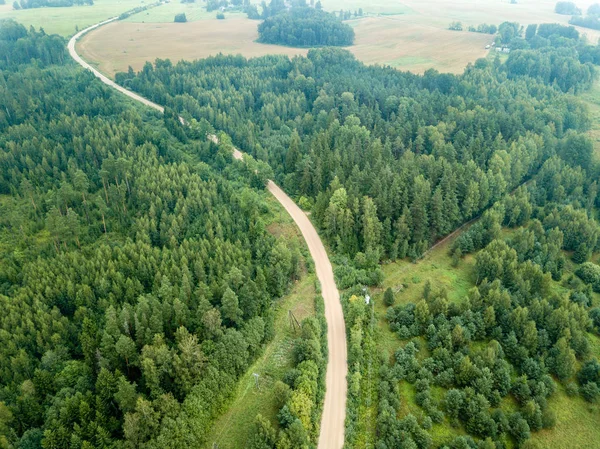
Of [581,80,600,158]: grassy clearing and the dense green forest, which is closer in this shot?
the dense green forest

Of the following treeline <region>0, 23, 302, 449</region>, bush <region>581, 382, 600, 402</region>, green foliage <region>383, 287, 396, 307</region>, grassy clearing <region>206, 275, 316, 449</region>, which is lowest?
bush <region>581, 382, 600, 402</region>

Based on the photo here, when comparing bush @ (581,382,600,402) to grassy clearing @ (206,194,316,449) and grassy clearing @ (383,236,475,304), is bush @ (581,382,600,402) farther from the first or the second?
grassy clearing @ (206,194,316,449)

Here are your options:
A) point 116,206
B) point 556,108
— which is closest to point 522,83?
point 556,108

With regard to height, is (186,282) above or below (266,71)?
below

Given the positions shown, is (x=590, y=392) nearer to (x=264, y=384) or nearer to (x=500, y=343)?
(x=500, y=343)

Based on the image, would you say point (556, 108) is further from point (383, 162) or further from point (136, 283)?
point (136, 283)

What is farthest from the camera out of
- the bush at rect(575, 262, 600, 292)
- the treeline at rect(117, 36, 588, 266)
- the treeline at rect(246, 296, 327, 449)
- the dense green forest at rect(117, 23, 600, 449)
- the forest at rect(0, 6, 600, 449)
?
the treeline at rect(117, 36, 588, 266)

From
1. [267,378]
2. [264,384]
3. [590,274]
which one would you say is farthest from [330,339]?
[590,274]

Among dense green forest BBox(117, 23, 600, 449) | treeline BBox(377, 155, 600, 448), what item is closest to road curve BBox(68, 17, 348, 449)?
dense green forest BBox(117, 23, 600, 449)
